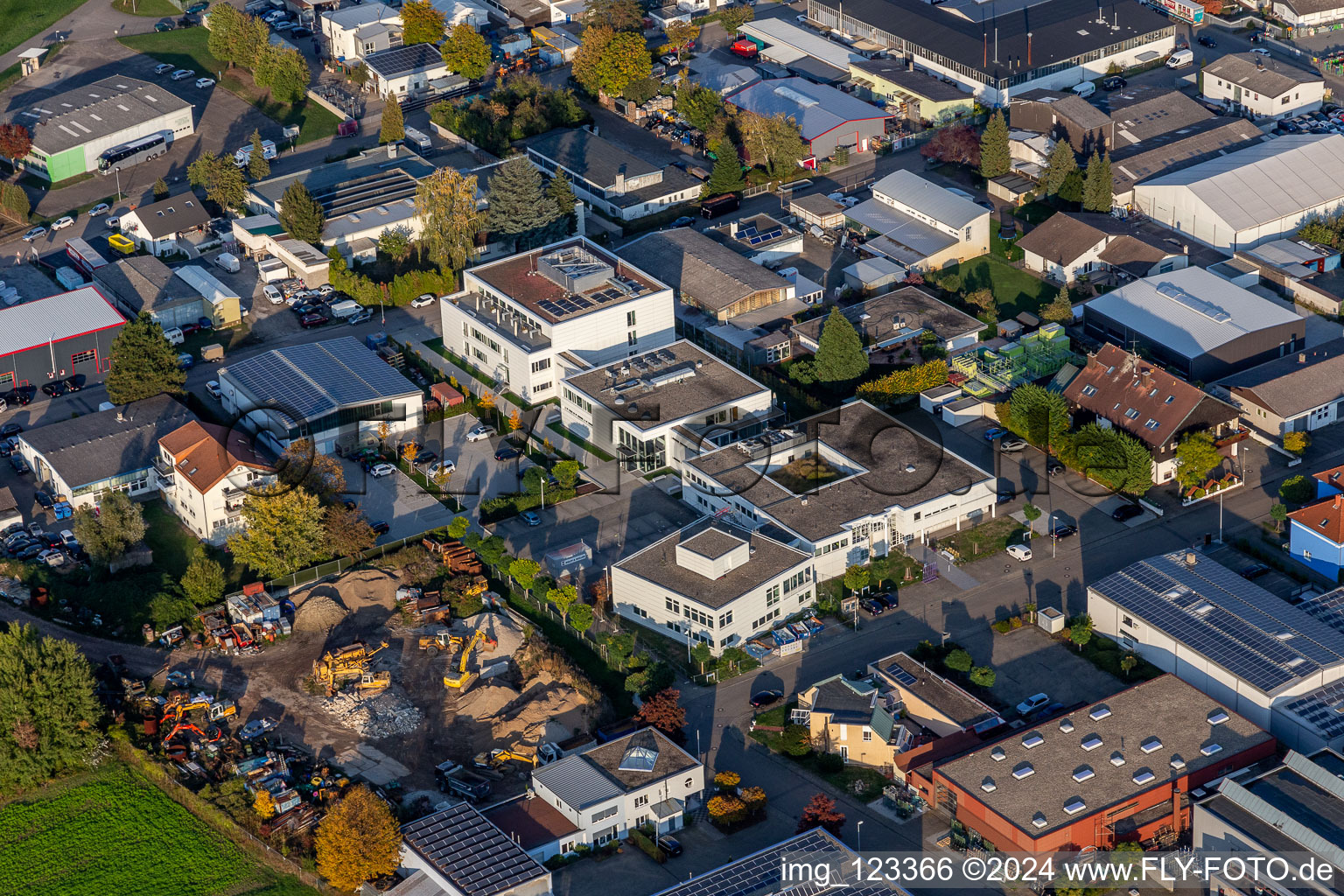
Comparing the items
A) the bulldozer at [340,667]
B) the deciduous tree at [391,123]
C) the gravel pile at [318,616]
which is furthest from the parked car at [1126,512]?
the deciduous tree at [391,123]

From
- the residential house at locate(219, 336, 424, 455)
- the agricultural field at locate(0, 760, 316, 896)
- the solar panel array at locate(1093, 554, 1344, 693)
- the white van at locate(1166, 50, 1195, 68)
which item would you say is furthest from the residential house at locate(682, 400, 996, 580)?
the white van at locate(1166, 50, 1195, 68)

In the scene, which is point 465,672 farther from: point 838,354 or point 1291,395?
point 1291,395

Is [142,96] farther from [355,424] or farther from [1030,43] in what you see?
[1030,43]

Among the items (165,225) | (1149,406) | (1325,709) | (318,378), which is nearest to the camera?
(1325,709)

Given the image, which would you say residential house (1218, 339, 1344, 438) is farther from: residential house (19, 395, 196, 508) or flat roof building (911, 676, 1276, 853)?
residential house (19, 395, 196, 508)

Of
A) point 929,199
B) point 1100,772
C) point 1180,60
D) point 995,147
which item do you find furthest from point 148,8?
point 1100,772

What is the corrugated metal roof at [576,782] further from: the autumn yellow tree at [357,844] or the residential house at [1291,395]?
the residential house at [1291,395]
